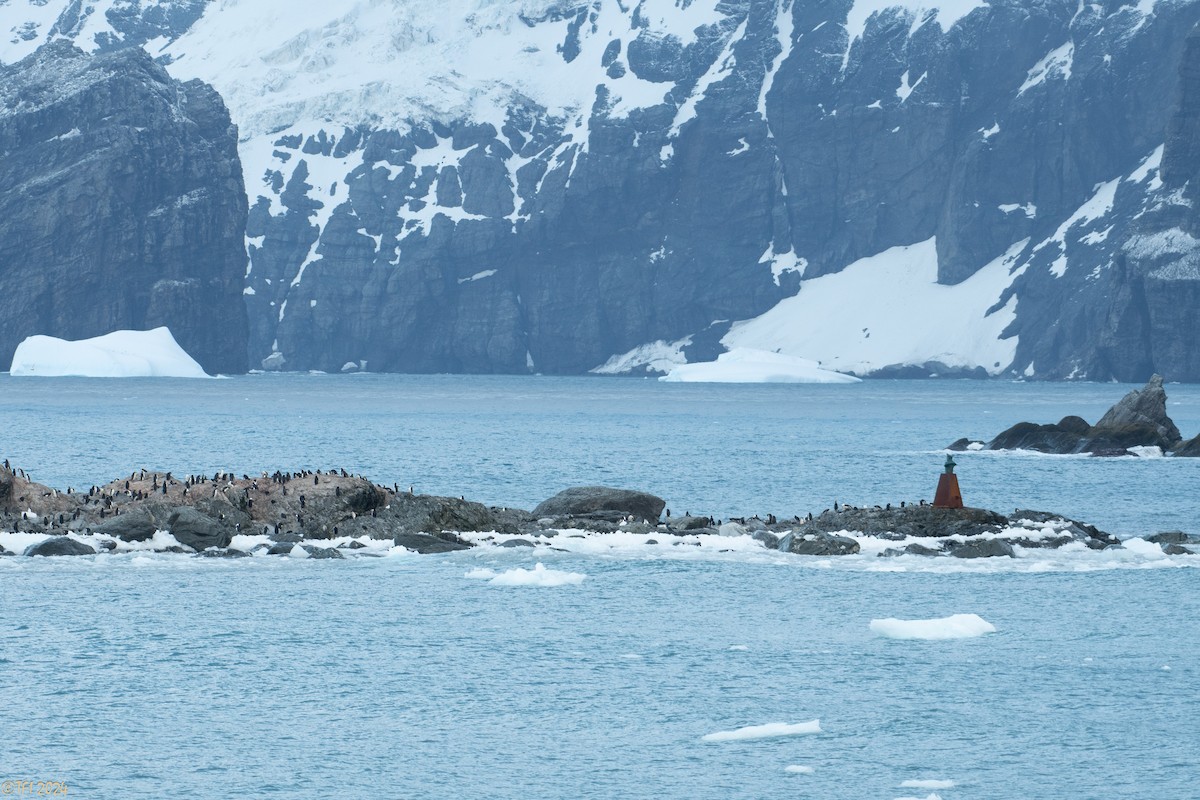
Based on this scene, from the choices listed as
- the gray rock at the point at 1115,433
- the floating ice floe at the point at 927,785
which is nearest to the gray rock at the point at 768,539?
the floating ice floe at the point at 927,785

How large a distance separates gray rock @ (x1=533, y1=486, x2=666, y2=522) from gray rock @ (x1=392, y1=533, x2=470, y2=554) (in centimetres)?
610

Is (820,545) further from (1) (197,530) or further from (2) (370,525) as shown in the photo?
(1) (197,530)

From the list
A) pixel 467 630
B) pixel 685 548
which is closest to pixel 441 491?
pixel 685 548

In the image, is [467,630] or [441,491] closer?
[467,630]

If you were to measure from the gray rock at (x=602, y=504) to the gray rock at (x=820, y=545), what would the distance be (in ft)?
21.3

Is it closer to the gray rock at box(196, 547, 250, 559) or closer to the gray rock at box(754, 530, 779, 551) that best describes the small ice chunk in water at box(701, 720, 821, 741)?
the gray rock at box(754, 530, 779, 551)

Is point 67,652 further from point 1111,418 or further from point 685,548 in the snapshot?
point 1111,418

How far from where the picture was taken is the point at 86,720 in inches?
1203

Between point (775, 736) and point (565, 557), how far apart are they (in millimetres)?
19988

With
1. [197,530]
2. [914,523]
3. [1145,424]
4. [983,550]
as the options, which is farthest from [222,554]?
[1145,424]

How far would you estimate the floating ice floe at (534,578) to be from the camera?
44.8m

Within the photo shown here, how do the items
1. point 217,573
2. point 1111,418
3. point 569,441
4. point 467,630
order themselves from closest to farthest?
point 467,630 < point 217,573 < point 1111,418 < point 569,441

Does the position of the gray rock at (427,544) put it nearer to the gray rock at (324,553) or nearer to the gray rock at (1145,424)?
the gray rock at (324,553)

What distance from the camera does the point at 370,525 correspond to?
51.9 metres
